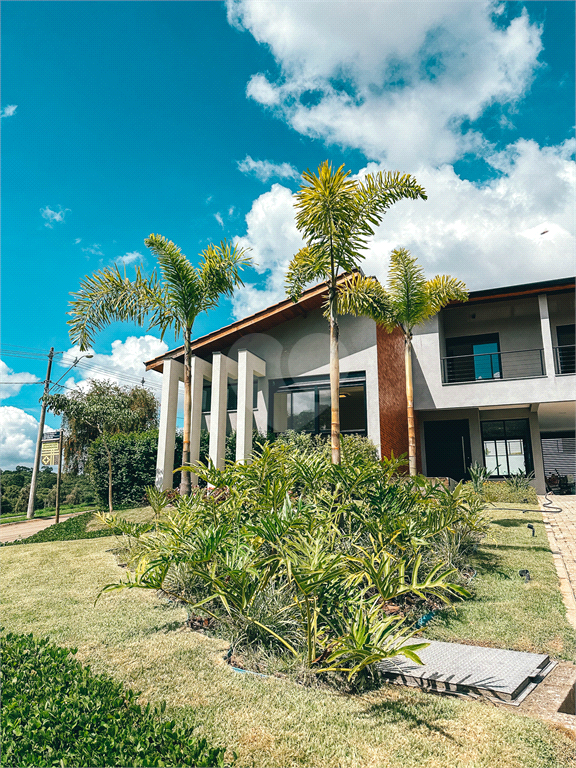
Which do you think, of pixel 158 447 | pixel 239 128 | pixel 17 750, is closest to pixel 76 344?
pixel 158 447

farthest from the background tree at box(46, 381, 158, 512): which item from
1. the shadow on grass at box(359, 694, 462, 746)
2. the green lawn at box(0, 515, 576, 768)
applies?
the shadow on grass at box(359, 694, 462, 746)

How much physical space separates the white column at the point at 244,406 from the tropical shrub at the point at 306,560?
806 centimetres

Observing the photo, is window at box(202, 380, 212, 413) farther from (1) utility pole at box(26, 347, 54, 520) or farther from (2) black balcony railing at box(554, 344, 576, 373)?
(2) black balcony railing at box(554, 344, 576, 373)

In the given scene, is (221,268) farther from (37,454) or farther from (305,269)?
(37,454)

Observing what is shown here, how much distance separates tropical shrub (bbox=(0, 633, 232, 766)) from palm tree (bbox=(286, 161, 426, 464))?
18.0ft

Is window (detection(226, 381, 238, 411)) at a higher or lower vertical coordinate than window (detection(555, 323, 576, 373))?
lower

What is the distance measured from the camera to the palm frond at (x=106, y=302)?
11.6 m

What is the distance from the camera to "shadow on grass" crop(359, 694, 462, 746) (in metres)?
2.87

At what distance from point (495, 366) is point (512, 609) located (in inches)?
589

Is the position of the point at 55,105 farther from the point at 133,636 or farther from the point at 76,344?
the point at 133,636

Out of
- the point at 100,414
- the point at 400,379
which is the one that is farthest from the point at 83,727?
the point at 400,379

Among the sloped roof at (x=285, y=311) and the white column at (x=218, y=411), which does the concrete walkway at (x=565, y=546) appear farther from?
the white column at (x=218, y=411)

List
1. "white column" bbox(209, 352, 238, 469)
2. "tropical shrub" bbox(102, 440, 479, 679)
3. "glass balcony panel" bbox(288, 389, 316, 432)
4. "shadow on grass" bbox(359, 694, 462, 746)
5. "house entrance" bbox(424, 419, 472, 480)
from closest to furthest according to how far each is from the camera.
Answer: "shadow on grass" bbox(359, 694, 462, 746) → "tropical shrub" bbox(102, 440, 479, 679) → "white column" bbox(209, 352, 238, 469) → "glass balcony panel" bbox(288, 389, 316, 432) → "house entrance" bbox(424, 419, 472, 480)

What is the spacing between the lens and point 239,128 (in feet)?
36.5
